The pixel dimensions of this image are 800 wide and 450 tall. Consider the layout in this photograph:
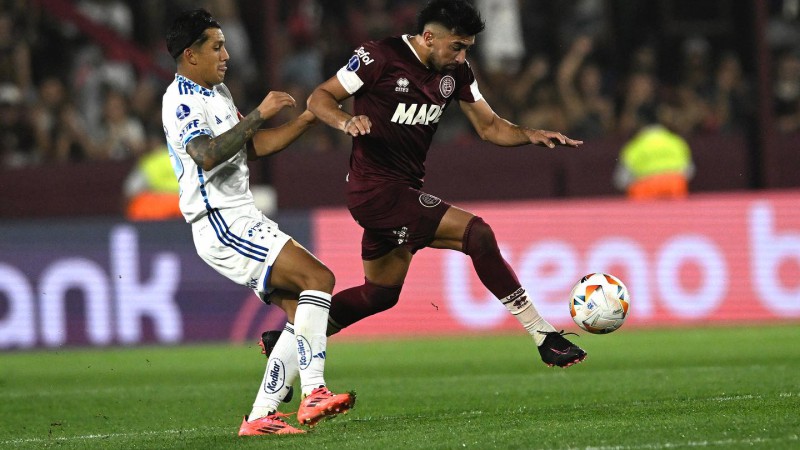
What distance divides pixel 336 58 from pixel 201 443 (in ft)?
33.3

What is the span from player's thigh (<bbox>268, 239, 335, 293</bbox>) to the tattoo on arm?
0.56 m

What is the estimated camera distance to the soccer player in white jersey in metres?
6.69

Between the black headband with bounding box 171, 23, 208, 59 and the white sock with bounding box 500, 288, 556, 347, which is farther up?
the black headband with bounding box 171, 23, 208, 59

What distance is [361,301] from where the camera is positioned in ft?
26.0

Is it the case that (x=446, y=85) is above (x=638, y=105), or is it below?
below

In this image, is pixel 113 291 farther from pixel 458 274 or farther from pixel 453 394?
pixel 453 394

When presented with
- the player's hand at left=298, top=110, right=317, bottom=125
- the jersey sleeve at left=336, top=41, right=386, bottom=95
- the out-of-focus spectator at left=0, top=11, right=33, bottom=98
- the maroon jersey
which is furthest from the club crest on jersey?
the out-of-focus spectator at left=0, top=11, right=33, bottom=98

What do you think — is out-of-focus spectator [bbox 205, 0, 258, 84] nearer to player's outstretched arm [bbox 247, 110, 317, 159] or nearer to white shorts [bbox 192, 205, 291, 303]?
player's outstretched arm [bbox 247, 110, 317, 159]

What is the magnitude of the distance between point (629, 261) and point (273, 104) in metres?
7.38

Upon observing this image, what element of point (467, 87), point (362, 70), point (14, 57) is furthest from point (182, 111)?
point (14, 57)

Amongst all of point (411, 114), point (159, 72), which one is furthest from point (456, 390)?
point (159, 72)

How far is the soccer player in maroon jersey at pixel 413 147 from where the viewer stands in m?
7.32

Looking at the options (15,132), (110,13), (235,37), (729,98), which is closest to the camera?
(15,132)

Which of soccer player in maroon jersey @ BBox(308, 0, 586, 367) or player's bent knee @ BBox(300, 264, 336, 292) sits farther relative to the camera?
soccer player in maroon jersey @ BBox(308, 0, 586, 367)
